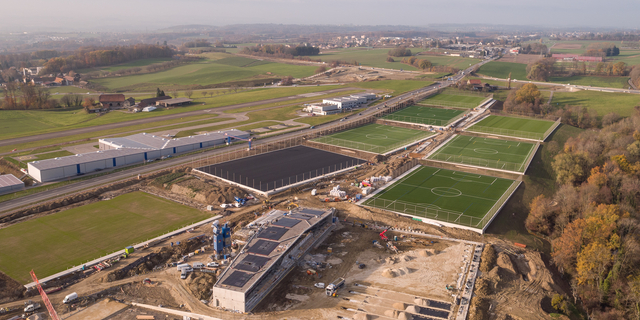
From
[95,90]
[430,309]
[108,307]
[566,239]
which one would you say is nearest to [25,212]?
[108,307]

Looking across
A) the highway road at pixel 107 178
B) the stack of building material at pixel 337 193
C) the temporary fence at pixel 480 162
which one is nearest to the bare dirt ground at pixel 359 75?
the highway road at pixel 107 178

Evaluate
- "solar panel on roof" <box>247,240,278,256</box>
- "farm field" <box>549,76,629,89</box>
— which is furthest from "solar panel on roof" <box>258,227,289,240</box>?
"farm field" <box>549,76,629,89</box>

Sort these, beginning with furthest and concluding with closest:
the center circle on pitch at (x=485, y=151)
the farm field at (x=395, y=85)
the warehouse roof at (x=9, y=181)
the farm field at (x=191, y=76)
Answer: the farm field at (x=191, y=76) → the farm field at (x=395, y=85) → the center circle on pitch at (x=485, y=151) → the warehouse roof at (x=9, y=181)

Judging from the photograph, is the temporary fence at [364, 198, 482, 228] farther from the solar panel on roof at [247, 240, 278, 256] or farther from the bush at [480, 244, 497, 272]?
the solar panel on roof at [247, 240, 278, 256]

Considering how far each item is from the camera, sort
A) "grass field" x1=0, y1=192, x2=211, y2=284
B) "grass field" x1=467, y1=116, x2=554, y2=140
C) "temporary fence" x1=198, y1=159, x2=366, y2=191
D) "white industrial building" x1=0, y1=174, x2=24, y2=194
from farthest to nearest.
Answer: "grass field" x1=467, y1=116, x2=554, y2=140 → "temporary fence" x1=198, y1=159, x2=366, y2=191 → "white industrial building" x1=0, y1=174, x2=24, y2=194 → "grass field" x1=0, y1=192, x2=211, y2=284

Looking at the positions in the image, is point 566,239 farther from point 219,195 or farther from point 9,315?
point 9,315

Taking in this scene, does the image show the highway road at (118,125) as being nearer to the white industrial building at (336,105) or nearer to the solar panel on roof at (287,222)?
the white industrial building at (336,105)

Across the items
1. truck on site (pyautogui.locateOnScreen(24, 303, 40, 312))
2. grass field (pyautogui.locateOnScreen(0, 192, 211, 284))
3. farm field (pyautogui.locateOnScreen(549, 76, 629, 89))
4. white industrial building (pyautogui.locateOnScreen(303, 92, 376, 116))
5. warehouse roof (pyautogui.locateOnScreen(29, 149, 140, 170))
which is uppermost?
farm field (pyautogui.locateOnScreen(549, 76, 629, 89))

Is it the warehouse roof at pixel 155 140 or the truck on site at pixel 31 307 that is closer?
the truck on site at pixel 31 307
